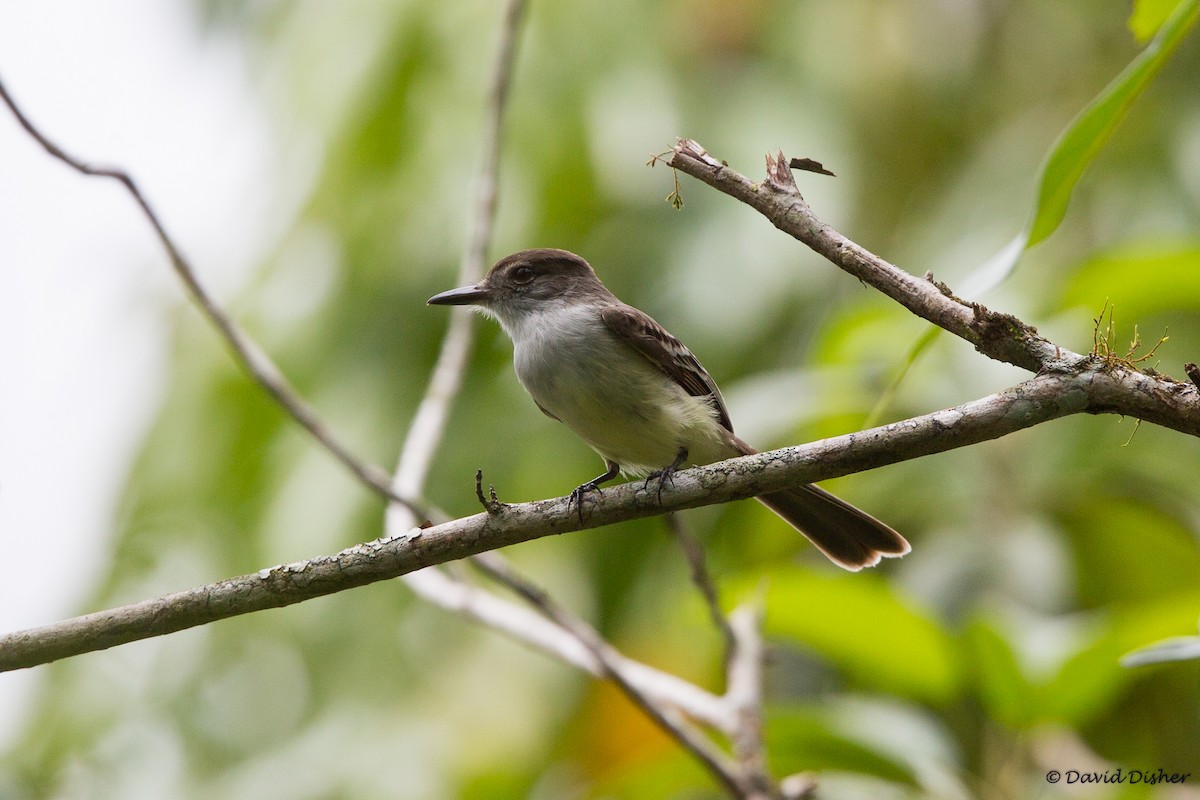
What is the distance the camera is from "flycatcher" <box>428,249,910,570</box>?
376cm

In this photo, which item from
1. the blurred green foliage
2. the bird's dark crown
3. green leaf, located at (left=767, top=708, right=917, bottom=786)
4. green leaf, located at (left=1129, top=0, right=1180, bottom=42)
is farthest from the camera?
the blurred green foliage

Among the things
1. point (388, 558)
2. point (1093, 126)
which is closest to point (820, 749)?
point (388, 558)

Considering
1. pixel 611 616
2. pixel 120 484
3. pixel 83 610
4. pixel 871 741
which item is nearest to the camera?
pixel 871 741

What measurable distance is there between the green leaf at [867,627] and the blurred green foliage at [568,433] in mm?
214

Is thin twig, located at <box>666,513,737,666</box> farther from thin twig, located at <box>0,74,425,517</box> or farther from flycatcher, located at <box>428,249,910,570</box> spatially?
thin twig, located at <box>0,74,425,517</box>

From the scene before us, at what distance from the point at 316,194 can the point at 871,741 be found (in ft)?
13.1

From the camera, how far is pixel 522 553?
5812 millimetres

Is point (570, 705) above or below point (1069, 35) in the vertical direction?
below

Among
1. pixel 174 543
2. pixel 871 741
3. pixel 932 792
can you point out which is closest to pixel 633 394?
pixel 871 741

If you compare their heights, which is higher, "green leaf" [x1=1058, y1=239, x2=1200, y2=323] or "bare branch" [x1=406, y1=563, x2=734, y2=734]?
"green leaf" [x1=1058, y1=239, x2=1200, y2=323]

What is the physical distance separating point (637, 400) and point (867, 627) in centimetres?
101

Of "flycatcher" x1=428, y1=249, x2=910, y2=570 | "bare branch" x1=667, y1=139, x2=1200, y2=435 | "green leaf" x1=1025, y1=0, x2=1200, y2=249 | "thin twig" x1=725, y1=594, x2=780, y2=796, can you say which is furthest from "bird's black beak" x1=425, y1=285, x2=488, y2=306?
"green leaf" x1=1025, y1=0, x2=1200, y2=249

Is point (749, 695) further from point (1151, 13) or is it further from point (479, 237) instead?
point (1151, 13)

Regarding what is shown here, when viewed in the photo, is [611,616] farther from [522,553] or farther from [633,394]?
[633,394]
